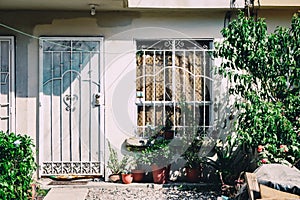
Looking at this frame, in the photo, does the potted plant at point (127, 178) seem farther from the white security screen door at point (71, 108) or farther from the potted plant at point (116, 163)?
the white security screen door at point (71, 108)

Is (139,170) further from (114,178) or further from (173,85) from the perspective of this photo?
(173,85)

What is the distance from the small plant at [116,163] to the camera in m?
8.21

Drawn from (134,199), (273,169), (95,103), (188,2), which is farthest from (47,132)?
(273,169)

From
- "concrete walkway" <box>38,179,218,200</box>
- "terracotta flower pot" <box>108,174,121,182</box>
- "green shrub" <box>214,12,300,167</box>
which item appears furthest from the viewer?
"terracotta flower pot" <box>108,174,121,182</box>

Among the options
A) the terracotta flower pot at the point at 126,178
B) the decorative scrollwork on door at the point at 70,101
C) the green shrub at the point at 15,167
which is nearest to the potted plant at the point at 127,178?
the terracotta flower pot at the point at 126,178

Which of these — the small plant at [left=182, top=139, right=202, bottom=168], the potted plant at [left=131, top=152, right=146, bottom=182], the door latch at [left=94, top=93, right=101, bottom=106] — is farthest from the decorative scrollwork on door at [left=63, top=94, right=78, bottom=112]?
the small plant at [left=182, top=139, right=202, bottom=168]

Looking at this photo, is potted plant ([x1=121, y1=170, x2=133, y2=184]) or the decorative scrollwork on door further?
the decorative scrollwork on door

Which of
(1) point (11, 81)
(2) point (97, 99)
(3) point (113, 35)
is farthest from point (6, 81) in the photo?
(3) point (113, 35)

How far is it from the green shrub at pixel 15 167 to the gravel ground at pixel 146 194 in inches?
54.0

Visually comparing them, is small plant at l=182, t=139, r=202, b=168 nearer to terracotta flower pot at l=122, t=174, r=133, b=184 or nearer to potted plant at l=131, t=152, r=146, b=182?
potted plant at l=131, t=152, r=146, b=182

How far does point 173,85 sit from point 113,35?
4.42 feet

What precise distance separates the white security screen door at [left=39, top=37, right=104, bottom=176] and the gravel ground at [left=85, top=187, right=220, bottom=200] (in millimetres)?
673

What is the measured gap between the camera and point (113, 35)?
8234 millimetres

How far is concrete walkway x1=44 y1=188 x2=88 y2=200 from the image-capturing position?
7145mm
